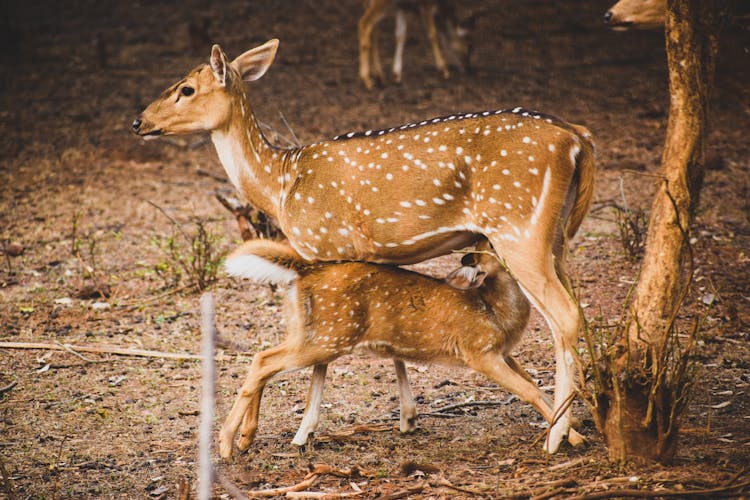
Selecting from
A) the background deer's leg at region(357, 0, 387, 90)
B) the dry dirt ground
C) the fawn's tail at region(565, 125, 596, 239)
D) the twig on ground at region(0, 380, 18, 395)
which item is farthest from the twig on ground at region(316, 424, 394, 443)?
the background deer's leg at region(357, 0, 387, 90)

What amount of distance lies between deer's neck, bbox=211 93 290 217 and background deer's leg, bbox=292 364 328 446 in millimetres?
1185

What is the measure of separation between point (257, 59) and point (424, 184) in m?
1.56

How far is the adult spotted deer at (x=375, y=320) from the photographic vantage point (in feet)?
15.1

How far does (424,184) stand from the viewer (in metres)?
4.84

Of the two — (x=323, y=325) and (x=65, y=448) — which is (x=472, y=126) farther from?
(x=65, y=448)

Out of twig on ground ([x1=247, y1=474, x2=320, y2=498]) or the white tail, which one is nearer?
twig on ground ([x1=247, y1=474, x2=320, y2=498])

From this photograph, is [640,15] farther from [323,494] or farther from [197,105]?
[323,494]

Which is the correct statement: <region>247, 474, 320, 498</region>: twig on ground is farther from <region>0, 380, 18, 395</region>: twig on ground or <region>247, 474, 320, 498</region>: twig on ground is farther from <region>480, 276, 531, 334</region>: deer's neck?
<region>0, 380, 18, 395</region>: twig on ground

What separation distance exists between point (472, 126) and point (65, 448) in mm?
2598

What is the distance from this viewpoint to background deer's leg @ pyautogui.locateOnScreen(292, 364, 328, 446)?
15.4 ft

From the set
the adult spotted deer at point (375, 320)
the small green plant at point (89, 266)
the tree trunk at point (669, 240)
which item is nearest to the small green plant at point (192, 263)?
the small green plant at point (89, 266)

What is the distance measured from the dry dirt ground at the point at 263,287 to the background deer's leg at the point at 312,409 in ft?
0.33

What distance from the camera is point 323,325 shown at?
458 centimetres

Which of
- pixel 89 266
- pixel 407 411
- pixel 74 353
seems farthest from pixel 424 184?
pixel 89 266
